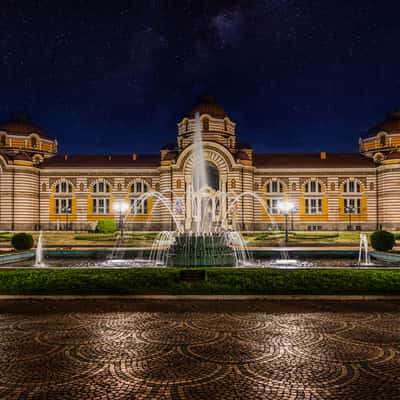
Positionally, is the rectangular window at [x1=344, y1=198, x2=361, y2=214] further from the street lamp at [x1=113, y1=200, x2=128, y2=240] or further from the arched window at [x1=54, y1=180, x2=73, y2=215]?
the arched window at [x1=54, y1=180, x2=73, y2=215]

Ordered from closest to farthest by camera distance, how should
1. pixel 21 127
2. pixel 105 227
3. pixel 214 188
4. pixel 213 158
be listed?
pixel 105 227, pixel 213 158, pixel 214 188, pixel 21 127

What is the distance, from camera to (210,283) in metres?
11.7

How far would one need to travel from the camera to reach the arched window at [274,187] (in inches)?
2031

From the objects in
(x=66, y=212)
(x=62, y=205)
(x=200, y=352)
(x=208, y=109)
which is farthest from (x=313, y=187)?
(x=200, y=352)

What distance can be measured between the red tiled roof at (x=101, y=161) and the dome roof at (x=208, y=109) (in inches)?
332

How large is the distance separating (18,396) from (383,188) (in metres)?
51.0

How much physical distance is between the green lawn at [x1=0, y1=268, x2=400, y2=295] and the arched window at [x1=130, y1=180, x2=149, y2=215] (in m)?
39.3

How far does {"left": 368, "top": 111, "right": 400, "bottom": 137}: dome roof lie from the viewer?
2199 inches

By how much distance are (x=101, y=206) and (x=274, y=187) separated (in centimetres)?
2321

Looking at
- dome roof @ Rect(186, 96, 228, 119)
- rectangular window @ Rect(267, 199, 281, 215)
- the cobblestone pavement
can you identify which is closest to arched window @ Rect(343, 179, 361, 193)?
rectangular window @ Rect(267, 199, 281, 215)

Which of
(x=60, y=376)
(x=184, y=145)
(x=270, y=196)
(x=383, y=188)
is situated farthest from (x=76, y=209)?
(x=60, y=376)

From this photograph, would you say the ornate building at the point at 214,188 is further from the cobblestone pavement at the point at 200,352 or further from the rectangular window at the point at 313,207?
the cobblestone pavement at the point at 200,352

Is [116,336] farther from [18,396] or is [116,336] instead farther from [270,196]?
[270,196]

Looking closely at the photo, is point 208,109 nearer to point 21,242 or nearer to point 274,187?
point 274,187
